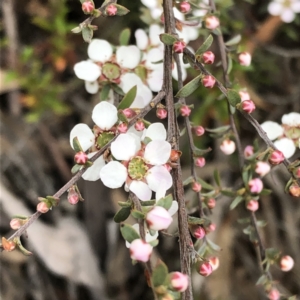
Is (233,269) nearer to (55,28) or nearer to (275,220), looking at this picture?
(275,220)

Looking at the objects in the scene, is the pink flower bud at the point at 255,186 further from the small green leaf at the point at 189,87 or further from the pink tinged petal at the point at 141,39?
the pink tinged petal at the point at 141,39

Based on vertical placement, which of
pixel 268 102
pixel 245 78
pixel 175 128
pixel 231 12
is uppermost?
pixel 175 128

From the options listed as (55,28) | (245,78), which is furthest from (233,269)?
(55,28)

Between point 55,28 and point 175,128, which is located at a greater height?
point 175,128

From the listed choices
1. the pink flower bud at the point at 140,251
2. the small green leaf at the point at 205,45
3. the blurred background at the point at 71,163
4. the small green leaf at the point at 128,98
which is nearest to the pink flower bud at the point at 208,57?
the small green leaf at the point at 205,45

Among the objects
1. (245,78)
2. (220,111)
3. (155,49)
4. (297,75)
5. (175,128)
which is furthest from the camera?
(297,75)

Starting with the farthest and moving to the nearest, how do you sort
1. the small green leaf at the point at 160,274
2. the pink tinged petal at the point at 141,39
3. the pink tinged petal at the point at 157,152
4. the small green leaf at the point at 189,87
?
1. the pink tinged petal at the point at 141,39
2. the small green leaf at the point at 189,87
3. the pink tinged petal at the point at 157,152
4. the small green leaf at the point at 160,274
